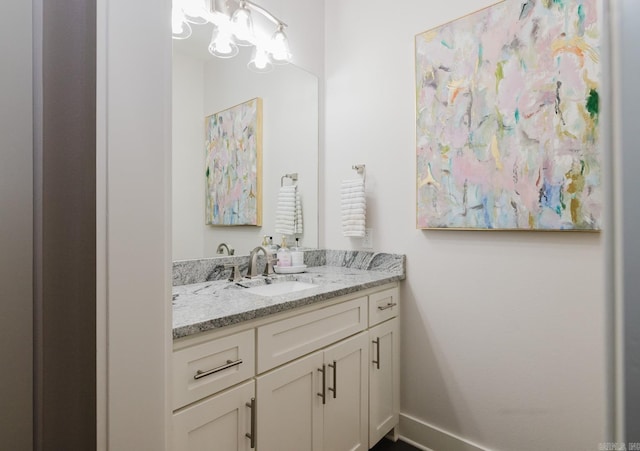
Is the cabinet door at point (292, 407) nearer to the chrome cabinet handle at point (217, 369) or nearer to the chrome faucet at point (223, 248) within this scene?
the chrome cabinet handle at point (217, 369)

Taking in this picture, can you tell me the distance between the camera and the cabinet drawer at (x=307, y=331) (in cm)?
113

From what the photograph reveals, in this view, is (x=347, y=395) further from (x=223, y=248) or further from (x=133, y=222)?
(x=133, y=222)

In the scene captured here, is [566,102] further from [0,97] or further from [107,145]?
[0,97]

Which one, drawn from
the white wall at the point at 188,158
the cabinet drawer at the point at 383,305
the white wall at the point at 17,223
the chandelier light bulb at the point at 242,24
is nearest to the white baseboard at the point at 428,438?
the cabinet drawer at the point at 383,305

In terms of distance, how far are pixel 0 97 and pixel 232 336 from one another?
77 cm

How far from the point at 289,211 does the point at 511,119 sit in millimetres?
1231

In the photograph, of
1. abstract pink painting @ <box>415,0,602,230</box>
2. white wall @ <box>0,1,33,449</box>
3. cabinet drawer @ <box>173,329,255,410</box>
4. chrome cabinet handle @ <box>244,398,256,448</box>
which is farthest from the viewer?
abstract pink painting @ <box>415,0,602,230</box>

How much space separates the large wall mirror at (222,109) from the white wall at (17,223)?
997 millimetres

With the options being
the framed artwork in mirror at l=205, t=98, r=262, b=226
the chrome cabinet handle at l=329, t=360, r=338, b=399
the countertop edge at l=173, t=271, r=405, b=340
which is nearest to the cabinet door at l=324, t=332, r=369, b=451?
the chrome cabinet handle at l=329, t=360, r=338, b=399

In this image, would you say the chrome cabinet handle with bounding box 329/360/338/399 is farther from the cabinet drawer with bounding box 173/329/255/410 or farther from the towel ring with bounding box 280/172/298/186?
the towel ring with bounding box 280/172/298/186

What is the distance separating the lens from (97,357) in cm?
53

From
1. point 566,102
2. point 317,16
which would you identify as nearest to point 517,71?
point 566,102

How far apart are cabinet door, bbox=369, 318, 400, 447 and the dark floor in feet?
0.31

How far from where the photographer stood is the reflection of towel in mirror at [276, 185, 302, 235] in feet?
6.57
